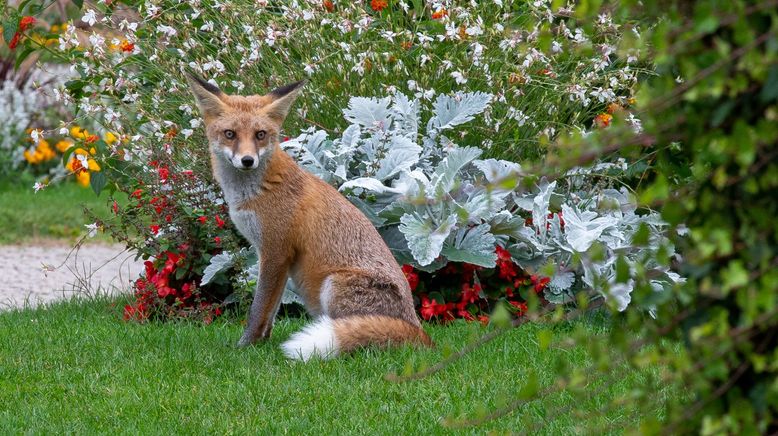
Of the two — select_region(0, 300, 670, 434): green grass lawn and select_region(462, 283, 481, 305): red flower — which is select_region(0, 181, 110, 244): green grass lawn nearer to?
select_region(0, 300, 670, 434): green grass lawn

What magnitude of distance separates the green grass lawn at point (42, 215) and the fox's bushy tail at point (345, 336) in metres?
5.65

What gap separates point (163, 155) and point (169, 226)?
1.55 ft

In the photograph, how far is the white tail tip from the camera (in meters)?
5.04

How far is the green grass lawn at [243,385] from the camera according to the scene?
4250mm

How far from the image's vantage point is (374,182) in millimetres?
6254

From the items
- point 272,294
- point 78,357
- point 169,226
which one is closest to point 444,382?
point 272,294

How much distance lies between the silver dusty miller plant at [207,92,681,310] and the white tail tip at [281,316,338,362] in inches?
40.2

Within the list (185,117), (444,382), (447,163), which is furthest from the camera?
(185,117)

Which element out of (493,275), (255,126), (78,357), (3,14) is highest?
(3,14)

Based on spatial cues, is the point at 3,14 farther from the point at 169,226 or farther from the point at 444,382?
the point at 444,382

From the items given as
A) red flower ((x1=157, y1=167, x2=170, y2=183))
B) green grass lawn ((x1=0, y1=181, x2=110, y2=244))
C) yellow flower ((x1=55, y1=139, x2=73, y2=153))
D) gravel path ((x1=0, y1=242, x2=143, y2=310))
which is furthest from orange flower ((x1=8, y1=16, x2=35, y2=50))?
yellow flower ((x1=55, y1=139, x2=73, y2=153))

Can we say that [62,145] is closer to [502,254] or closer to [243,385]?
[502,254]

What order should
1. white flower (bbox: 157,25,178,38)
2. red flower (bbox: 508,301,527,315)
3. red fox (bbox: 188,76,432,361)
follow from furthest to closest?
1. white flower (bbox: 157,25,178,38)
2. red flower (bbox: 508,301,527,315)
3. red fox (bbox: 188,76,432,361)

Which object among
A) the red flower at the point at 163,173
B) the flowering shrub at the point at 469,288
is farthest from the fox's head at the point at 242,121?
the flowering shrub at the point at 469,288
